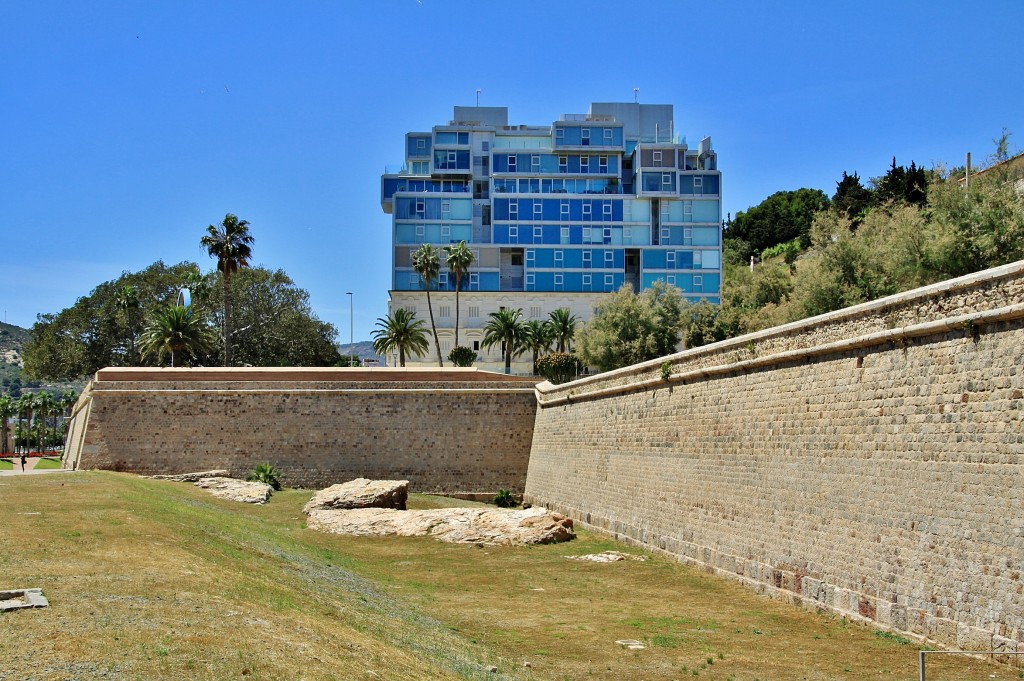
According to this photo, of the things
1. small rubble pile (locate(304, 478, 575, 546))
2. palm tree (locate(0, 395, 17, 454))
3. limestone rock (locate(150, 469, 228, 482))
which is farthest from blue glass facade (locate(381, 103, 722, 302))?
small rubble pile (locate(304, 478, 575, 546))

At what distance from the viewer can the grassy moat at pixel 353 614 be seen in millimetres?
9078

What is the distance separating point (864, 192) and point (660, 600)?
215ft

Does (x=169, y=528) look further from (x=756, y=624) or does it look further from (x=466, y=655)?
(x=756, y=624)

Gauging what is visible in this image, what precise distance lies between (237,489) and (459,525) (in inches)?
374

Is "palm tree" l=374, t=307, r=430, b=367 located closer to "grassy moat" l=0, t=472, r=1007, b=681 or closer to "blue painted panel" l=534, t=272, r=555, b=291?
"blue painted panel" l=534, t=272, r=555, b=291

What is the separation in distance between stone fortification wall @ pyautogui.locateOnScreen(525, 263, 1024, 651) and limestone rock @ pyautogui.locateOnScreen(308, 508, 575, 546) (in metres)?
2.74

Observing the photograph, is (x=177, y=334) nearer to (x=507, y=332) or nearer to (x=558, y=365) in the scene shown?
(x=558, y=365)

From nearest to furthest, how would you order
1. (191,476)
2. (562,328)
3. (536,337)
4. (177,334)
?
(191,476) < (177,334) < (536,337) < (562,328)

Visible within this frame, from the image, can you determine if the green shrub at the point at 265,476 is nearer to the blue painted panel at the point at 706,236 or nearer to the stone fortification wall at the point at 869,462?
the stone fortification wall at the point at 869,462

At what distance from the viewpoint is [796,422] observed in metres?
17.0

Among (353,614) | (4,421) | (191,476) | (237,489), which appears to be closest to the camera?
(353,614)

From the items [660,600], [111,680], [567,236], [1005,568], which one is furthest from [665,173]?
[111,680]

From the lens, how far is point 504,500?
119 ft

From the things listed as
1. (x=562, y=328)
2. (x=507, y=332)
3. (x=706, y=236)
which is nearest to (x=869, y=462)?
(x=507, y=332)
